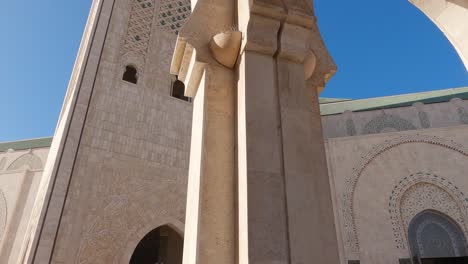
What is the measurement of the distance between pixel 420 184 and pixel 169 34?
7.30m

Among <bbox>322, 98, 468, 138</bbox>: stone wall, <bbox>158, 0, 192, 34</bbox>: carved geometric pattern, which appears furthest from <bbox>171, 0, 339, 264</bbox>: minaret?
<bbox>322, 98, 468, 138</bbox>: stone wall

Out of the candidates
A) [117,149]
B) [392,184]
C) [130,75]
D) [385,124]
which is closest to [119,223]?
[117,149]

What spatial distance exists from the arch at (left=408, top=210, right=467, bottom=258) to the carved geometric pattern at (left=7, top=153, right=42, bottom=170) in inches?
433

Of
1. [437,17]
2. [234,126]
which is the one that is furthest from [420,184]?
[234,126]

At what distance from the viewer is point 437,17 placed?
6.49 feet

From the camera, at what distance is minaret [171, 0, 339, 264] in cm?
121

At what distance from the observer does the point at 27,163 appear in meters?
11.4

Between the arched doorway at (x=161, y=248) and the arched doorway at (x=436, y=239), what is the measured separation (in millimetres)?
5463

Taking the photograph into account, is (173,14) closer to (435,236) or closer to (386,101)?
(386,101)

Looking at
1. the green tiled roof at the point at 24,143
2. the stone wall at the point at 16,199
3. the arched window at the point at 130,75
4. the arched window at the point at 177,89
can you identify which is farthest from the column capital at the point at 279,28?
the green tiled roof at the point at 24,143

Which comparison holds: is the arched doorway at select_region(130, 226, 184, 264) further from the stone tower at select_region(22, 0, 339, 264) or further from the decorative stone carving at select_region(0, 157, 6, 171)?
the stone tower at select_region(22, 0, 339, 264)

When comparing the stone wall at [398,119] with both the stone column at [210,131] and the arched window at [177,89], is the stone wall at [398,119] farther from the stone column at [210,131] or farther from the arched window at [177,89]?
the stone column at [210,131]

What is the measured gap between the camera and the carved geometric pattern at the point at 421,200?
27.3 feet

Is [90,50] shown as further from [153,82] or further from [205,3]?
[205,3]
